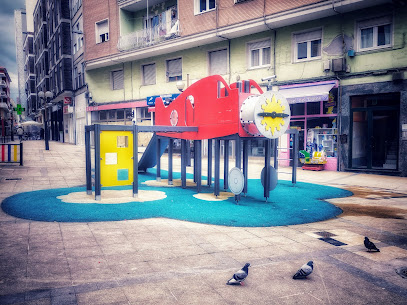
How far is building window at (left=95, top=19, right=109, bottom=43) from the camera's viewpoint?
75.9 ft

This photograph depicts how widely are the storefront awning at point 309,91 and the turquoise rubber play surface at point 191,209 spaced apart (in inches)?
252

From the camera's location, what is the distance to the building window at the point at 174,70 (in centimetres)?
2036

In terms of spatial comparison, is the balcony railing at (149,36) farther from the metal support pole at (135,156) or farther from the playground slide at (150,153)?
the metal support pole at (135,156)

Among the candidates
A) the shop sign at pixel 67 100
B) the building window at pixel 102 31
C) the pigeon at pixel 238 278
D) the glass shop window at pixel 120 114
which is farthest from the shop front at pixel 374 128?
the shop sign at pixel 67 100

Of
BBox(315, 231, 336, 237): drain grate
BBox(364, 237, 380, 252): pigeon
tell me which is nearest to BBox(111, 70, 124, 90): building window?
BBox(315, 231, 336, 237): drain grate

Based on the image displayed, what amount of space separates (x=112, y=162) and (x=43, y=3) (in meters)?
42.1

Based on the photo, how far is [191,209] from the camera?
22.8 ft

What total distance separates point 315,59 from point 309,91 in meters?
1.52

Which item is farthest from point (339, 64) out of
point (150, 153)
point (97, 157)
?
point (97, 157)

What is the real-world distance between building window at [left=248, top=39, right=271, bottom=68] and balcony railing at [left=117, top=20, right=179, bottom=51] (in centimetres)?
462

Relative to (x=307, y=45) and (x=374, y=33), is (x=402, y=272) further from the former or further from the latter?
(x=307, y=45)

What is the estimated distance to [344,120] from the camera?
565 inches

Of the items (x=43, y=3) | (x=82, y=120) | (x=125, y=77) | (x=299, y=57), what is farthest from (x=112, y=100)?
(x=43, y=3)

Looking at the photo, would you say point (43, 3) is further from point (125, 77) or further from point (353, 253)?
point (353, 253)
